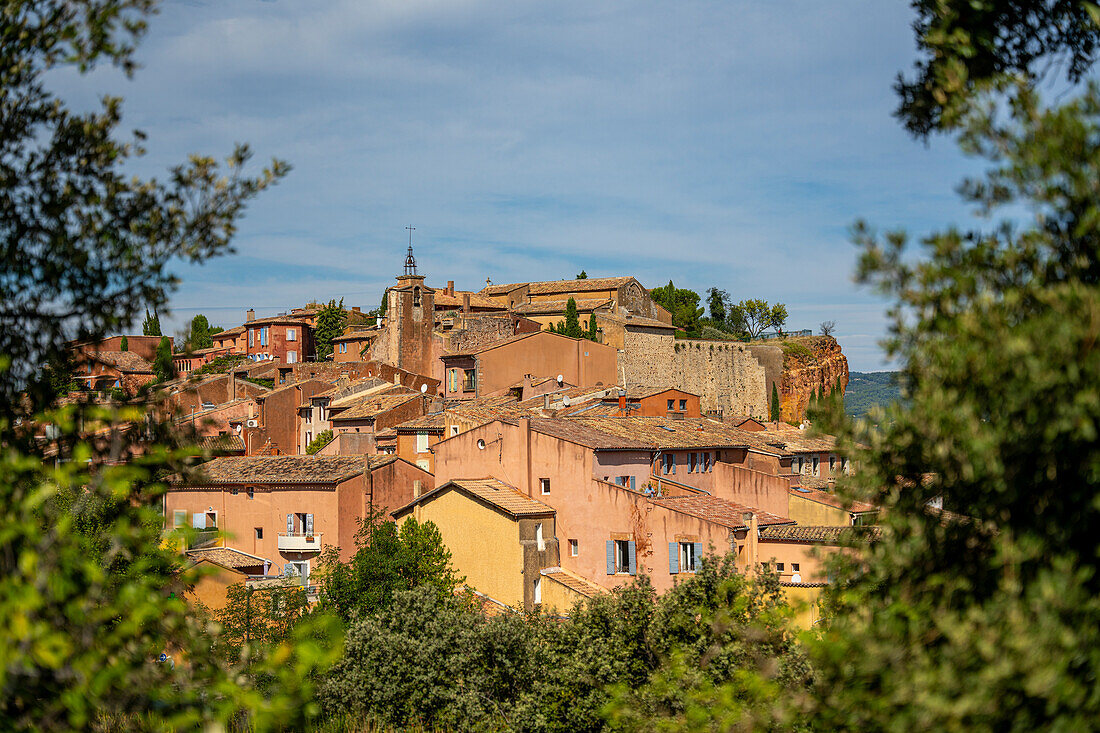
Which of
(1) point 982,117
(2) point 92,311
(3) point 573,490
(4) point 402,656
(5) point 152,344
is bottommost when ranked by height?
(4) point 402,656

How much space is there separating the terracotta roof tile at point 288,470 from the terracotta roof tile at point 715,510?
44.4 feet

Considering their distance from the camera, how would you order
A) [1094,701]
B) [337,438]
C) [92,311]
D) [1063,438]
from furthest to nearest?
[337,438] → [92,311] → [1063,438] → [1094,701]

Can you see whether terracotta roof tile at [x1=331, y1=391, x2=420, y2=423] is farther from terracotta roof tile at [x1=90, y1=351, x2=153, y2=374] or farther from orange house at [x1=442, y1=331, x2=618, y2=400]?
terracotta roof tile at [x1=90, y1=351, x2=153, y2=374]

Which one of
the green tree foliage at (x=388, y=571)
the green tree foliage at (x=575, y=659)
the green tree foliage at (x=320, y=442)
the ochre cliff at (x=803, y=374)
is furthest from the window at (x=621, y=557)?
the ochre cliff at (x=803, y=374)

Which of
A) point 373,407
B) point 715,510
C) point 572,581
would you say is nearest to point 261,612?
point 572,581

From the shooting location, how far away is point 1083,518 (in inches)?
179

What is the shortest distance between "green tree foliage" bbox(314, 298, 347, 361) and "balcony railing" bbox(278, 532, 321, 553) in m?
38.8

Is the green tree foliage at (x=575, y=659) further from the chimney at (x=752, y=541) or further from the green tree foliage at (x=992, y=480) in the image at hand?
the chimney at (x=752, y=541)

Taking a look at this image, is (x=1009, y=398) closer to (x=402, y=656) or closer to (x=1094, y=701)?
(x=1094, y=701)

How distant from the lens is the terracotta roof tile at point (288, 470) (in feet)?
127

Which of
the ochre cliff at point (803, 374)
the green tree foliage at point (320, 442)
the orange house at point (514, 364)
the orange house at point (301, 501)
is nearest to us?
the orange house at point (301, 501)

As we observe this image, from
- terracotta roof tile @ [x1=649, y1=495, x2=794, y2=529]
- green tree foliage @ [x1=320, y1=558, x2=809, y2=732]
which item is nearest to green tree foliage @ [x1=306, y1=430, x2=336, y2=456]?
terracotta roof tile @ [x1=649, y1=495, x2=794, y2=529]

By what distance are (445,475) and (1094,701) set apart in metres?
33.3

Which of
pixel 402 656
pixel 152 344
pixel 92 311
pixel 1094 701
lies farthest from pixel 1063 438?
pixel 152 344
